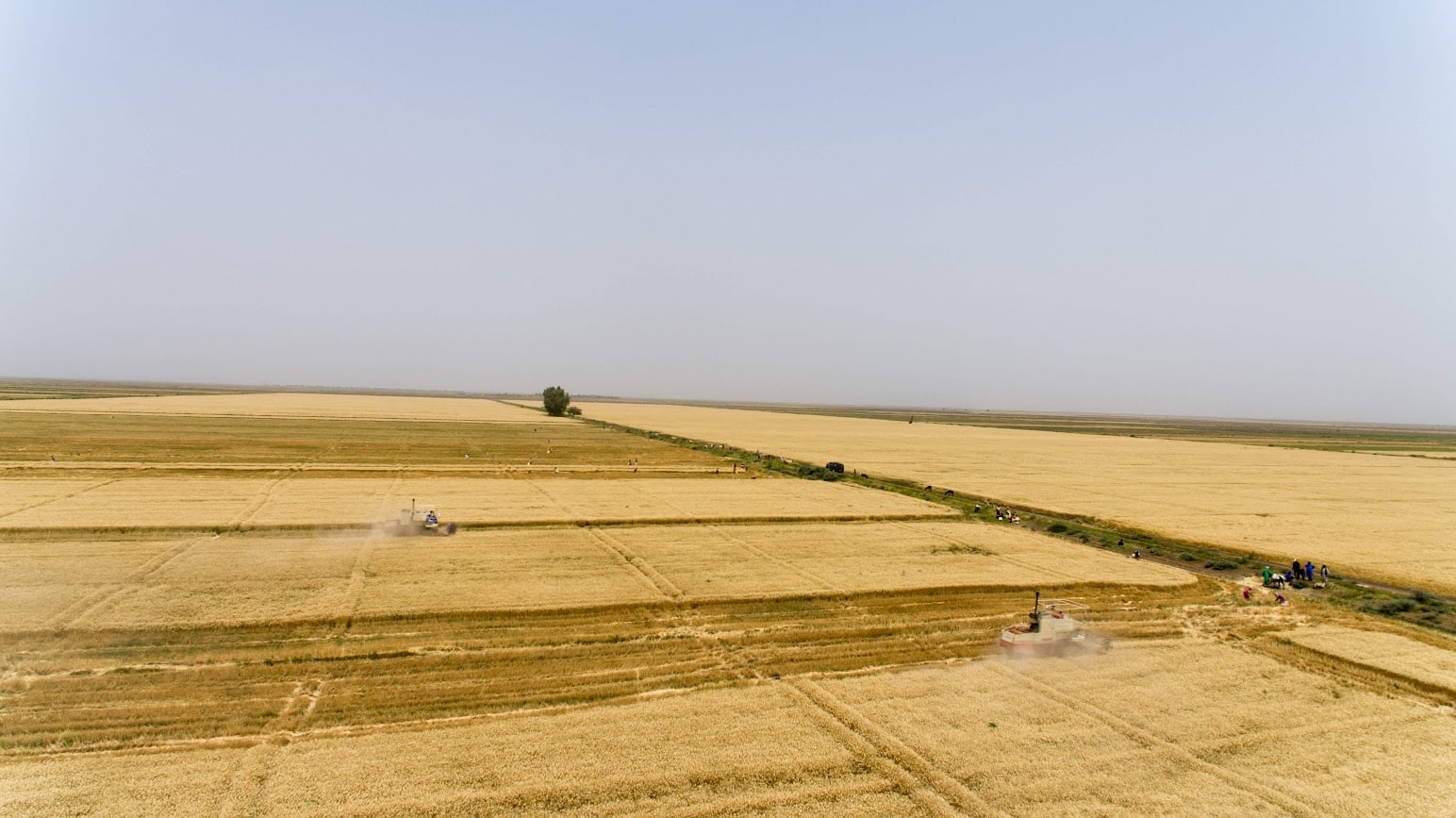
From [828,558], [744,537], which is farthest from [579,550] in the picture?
[828,558]

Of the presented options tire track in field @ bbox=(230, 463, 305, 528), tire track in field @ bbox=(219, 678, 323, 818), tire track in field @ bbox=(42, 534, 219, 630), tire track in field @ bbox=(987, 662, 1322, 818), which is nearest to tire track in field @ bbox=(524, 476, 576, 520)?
tire track in field @ bbox=(230, 463, 305, 528)

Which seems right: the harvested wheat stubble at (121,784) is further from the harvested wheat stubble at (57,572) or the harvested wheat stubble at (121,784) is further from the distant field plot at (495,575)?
the harvested wheat stubble at (57,572)

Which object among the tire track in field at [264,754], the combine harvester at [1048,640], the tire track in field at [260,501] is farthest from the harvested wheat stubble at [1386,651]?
the tire track in field at [260,501]

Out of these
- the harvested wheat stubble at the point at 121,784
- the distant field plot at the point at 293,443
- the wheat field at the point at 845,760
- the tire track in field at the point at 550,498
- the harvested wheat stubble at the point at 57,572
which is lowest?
the harvested wheat stubble at the point at 121,784

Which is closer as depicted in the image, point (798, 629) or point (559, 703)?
point (559, 703)

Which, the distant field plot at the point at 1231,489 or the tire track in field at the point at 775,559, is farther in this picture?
the distant field plot at the point at 1231,489

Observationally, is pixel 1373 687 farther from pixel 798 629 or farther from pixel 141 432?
pixel 141 432

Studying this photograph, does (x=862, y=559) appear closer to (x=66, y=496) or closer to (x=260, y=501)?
(x=260, y=501)
